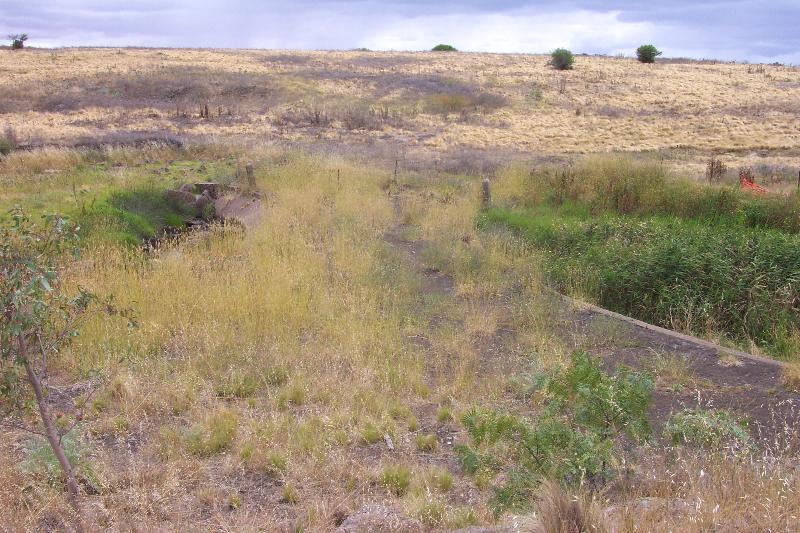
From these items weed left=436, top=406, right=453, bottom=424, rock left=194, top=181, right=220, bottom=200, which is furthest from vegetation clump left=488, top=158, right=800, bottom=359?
rock left=194, top=181, right=220, bottom=200

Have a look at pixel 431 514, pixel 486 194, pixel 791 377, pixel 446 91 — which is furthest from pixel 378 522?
pixel 446 91

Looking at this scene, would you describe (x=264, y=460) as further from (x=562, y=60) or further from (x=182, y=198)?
(x=562, y=60)

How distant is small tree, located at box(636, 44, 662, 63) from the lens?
176ft

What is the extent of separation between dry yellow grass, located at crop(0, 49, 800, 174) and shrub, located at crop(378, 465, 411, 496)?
16.0m

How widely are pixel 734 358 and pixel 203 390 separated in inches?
194

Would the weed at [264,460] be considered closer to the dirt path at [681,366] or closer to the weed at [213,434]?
the weed at [213,434]

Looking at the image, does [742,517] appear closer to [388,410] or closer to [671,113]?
[388,410]

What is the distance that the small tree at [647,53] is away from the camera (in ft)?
176

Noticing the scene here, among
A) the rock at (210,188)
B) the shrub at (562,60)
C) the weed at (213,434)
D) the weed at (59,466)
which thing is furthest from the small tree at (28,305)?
the shrub at (562,60)

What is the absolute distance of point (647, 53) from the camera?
5384 centimetres

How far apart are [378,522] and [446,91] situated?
115ft

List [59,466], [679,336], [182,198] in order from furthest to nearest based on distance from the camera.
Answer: [182,198] < [679,336] < [59,466]

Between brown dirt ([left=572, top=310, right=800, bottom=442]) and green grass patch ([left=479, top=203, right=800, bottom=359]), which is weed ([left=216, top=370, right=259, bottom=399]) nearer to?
brown dirt ([left=572, top=310, right=800, bottom=442])

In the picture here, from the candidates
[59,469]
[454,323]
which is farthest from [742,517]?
[454,323]
